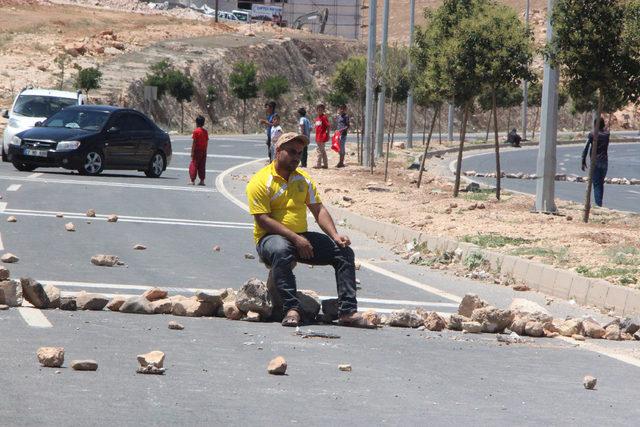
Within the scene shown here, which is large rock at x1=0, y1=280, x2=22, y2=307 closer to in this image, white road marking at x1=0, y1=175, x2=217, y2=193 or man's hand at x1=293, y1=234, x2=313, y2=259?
man's hand at x1=293, y1=234, x2=313, y2=259

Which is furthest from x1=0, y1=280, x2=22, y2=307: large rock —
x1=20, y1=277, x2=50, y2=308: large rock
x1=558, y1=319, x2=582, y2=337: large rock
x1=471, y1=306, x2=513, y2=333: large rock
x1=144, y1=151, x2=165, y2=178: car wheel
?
x1=144, y1=151, x2=165, y2=178: car wheel

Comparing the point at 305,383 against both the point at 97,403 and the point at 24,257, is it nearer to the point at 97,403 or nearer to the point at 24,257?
the point at 97,403

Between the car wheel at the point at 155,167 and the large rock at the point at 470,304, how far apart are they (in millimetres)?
21919

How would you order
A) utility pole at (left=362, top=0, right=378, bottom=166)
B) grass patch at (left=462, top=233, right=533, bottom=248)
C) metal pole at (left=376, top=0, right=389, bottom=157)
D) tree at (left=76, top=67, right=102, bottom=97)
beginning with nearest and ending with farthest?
grass patch at (left=462, top=233, right=533, bottom=248) < utility pole at (left=362, top=0, right=378, bottom=166) < metal pole at (left=376, top=0, right=389, bottom=157) < tree at (left=76, top=67, right=102, bottom=97)

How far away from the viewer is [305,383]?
776 centimetres

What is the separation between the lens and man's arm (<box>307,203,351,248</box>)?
35.0 feet

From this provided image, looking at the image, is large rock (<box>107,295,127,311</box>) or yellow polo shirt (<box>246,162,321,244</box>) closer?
large rock (<box>107,295,127,311</box>)

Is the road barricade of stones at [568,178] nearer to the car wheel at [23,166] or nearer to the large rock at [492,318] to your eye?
the car wheel at [23,166]

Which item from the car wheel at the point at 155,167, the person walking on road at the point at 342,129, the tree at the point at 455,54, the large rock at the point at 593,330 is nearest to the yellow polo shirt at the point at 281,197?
the large rock at the point at 593,330

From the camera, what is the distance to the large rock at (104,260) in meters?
13.8

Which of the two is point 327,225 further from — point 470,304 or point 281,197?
point 470,304

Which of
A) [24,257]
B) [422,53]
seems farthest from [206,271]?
[422,53]

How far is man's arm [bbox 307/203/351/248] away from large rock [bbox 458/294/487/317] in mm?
1073

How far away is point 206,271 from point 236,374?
627cm
